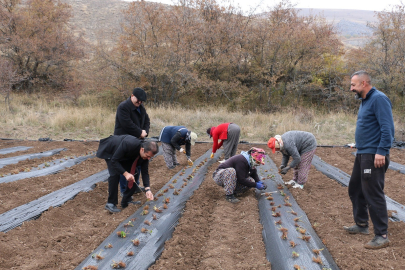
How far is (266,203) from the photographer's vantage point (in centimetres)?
471

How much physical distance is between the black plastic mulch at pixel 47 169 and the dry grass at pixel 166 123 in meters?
4.11

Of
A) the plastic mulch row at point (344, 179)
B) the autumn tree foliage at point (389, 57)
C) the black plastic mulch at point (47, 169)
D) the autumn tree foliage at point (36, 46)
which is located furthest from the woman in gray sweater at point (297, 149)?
the autumn tree foliage at point (36, 46)

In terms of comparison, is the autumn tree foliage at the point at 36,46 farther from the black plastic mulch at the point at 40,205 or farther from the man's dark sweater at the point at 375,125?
the man's dark sweater at the point at 375,125

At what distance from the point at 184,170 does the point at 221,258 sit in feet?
12.2

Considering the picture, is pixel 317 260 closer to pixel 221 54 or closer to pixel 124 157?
pixel 124 157

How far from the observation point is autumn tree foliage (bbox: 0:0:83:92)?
58.3ft

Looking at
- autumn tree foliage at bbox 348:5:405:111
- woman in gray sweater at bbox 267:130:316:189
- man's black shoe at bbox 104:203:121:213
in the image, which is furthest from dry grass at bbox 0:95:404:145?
man's black shoe at bbox 104:203:121:213

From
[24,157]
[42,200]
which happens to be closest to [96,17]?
[24,157]

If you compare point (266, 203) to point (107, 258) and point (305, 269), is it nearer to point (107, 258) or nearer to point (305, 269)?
point (305, 269)

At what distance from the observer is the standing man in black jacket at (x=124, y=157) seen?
391cm

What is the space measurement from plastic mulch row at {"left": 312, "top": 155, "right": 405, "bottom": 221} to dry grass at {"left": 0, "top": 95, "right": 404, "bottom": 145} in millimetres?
4106

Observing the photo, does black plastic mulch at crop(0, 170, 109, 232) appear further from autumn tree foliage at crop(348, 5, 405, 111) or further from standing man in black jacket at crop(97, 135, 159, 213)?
autumn tree foliage at crop(348, 5, 405, 111)

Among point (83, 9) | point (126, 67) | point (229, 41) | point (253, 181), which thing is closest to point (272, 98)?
point (229, 41)

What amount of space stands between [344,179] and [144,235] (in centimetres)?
459
